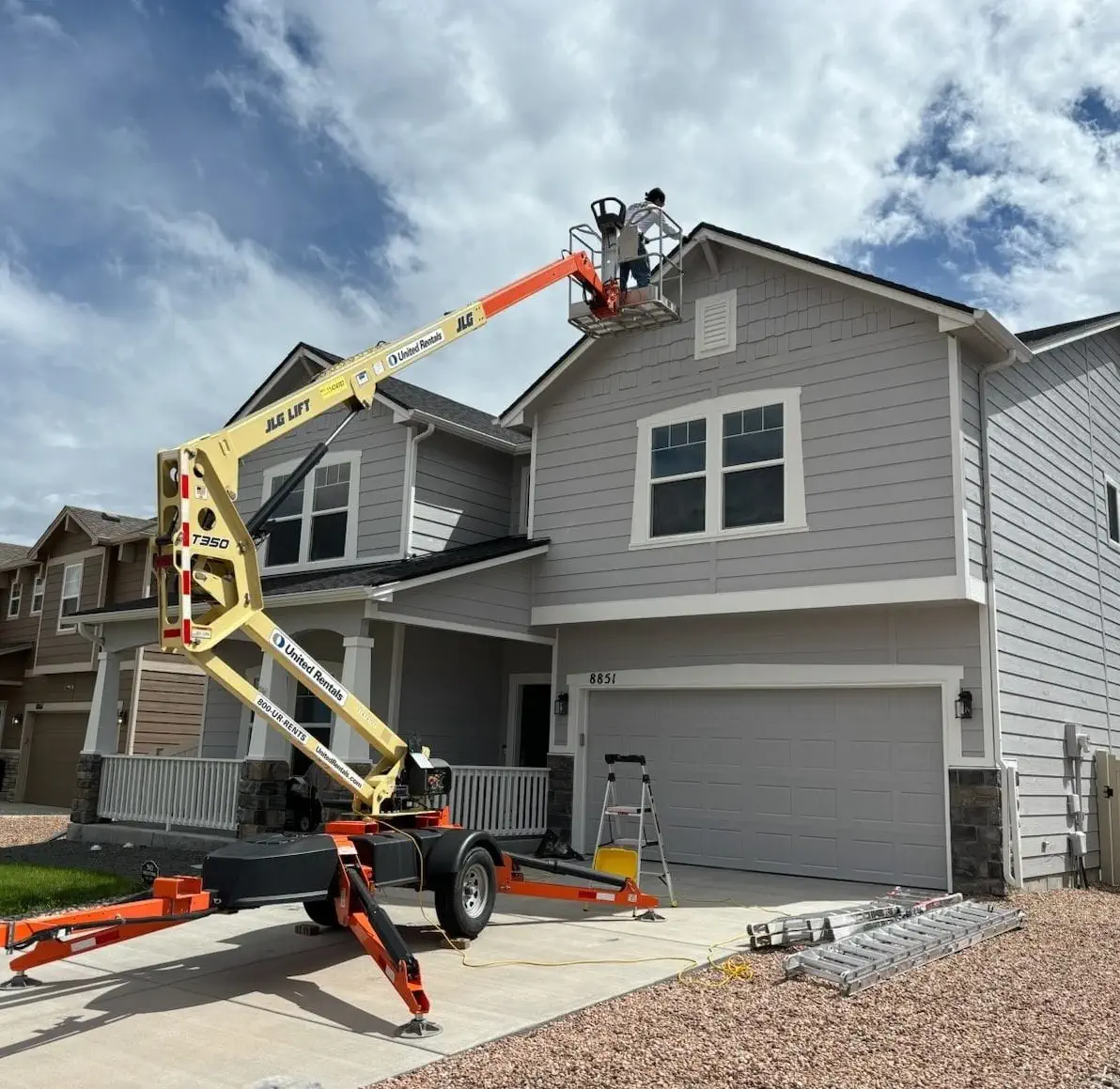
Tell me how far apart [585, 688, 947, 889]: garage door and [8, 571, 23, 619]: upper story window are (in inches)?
779

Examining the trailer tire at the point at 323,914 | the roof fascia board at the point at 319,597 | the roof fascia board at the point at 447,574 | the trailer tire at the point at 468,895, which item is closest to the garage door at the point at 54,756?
the roof fascia board at the point at 319,597

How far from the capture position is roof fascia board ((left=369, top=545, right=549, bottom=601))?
1194 cm

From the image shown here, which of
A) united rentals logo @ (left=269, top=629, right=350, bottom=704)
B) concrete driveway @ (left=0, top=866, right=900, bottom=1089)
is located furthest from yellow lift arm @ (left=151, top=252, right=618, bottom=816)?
concrete driveway @ (left=0, top=866, right=900, bottom=1089)

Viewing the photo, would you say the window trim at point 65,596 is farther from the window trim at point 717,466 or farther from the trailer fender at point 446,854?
the trailer fender at point 446,854

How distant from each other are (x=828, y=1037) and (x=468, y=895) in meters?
3.21

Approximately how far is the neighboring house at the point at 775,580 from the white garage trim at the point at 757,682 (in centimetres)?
3

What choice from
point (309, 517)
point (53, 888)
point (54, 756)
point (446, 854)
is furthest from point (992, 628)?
point (54, 756)

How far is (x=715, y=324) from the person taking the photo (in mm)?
13398

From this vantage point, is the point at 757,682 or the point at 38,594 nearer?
the point at 757,682

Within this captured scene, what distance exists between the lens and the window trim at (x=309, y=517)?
15648mm

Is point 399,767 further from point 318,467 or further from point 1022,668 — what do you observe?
point 318,467

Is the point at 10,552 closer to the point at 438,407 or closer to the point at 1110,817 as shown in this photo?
the point at 438,407

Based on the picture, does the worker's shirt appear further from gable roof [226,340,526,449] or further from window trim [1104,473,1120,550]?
window trim [1104,473,1120,550]

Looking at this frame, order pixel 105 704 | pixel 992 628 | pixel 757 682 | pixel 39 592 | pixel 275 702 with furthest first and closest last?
1. pixel 39 592
2. pixel 105 704
3. pixel 275 702
4. pixel 757 682
5. pixel 992 628
